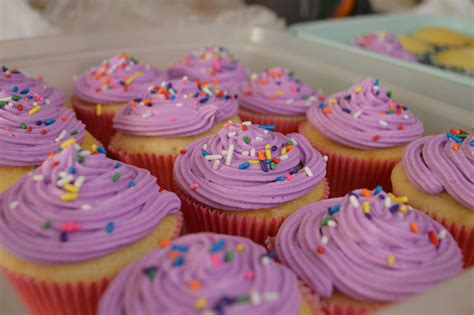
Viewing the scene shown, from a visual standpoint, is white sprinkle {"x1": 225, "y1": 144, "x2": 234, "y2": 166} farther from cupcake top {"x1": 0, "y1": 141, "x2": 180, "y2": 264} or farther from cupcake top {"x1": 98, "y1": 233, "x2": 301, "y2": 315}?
cupcake top {"x1": 98, "y1": 233, "x2": 301, "y2": 315}

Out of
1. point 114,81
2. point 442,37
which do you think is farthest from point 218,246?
point 442,37

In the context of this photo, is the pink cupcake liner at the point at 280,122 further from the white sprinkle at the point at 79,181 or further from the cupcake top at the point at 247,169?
the white sprinkle at the point at 79,181

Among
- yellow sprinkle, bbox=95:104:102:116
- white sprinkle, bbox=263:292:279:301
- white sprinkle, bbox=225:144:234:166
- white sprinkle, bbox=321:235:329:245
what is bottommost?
yellow sprinkle, bbox=95:104:102:116

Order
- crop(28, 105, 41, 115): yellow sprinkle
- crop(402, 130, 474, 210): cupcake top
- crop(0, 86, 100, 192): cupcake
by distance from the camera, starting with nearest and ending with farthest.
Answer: crop(402, 130, 474, 210): cupcake top, crop(0, 86, 100, 192): cupcake, crop(28, 105, 41, 115): yellow sprinkle

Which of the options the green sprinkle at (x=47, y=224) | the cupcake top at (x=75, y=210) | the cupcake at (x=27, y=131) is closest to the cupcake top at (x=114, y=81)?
the cupcake at (x=27, y=131)

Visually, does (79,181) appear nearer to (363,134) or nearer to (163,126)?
(163,126)

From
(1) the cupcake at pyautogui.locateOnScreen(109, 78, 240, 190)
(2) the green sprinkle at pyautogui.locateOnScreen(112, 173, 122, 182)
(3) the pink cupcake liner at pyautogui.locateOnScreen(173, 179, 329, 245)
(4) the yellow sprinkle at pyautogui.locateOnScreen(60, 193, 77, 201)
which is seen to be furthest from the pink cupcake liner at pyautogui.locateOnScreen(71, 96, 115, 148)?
(4) the yellow sprinkle at pyautogui.locateOnScreen(60, 193, 77, 201)
